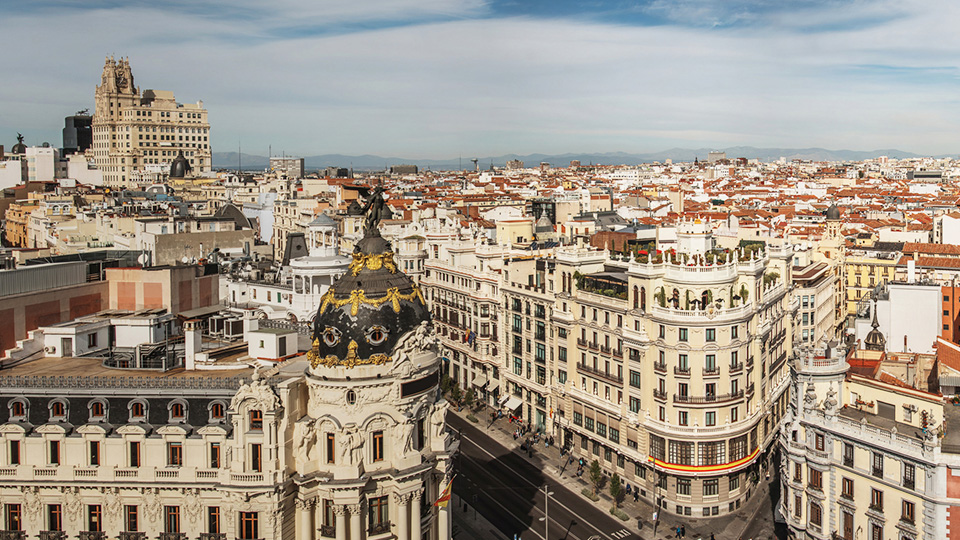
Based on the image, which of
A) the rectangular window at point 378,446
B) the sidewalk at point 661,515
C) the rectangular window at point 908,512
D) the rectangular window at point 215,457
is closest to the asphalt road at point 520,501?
the sidewalk at point 661,515

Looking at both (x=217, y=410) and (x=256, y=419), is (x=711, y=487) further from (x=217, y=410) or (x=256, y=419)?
(x=217, y=410)

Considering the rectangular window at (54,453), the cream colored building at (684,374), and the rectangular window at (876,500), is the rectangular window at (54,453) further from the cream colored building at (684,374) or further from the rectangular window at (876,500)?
the rectangular window at (876,500)

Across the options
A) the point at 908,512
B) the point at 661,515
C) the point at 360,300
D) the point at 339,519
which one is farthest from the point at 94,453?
the point at 908,512

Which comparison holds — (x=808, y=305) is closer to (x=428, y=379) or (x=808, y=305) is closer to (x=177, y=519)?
(x=428, y=379)

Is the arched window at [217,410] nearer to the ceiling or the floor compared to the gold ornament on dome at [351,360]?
nearer to the floor

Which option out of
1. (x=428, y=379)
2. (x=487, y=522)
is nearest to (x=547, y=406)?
(x=487, y=522)

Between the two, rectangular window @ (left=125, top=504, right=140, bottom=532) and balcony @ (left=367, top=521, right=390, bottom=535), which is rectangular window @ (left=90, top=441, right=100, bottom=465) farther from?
balcony @ (left=367, top=521, right=390, bottom=535)
